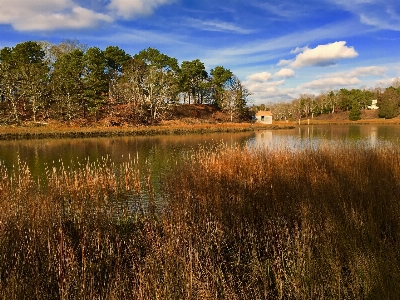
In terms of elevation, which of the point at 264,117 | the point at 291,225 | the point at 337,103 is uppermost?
the point at 337,103

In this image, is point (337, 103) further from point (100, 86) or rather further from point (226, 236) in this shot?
point (226, 236)

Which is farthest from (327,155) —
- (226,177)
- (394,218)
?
(394,218)

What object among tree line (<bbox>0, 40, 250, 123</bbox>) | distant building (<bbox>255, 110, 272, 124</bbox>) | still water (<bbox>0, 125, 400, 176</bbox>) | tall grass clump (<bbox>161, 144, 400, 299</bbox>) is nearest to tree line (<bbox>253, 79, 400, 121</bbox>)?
distant building (<bbox>255, 110, 272, 124</bbox>)

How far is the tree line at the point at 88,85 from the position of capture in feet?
159

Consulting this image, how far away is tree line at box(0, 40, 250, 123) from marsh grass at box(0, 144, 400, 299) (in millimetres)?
45992

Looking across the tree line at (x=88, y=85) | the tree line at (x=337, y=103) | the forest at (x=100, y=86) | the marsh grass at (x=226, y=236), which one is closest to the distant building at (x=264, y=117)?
the forest at (x=100, y=86)

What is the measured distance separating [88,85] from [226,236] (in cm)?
4928

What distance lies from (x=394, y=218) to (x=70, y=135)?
136 ft

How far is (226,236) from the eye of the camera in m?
5.75

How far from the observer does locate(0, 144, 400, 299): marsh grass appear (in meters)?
3.33

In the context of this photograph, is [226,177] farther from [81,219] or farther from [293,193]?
[81,219]

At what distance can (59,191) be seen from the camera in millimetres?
6715

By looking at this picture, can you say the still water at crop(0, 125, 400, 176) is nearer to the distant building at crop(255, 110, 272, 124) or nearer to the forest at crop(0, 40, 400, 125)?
the forest at crop(0, 40, 400, 125)

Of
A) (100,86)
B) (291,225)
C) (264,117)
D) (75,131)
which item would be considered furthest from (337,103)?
(291,225)
